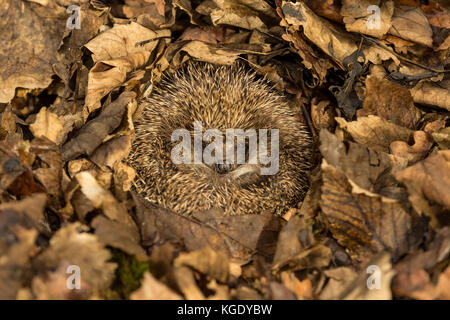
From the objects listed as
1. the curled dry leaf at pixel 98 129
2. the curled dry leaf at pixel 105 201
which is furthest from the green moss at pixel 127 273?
the curled dry leaf at pixel 98 129

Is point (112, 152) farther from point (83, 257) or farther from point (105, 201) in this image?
point (83, 257)

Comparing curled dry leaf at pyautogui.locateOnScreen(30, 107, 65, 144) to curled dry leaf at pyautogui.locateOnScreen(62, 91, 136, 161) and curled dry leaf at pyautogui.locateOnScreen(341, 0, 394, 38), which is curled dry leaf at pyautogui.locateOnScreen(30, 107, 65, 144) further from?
curled dry leaf at pyautogui.locateOnScreen(341, 0, 394, 38)

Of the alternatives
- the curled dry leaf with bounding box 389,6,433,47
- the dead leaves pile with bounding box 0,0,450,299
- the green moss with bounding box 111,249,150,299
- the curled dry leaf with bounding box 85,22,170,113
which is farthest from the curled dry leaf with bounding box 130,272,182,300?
the curled dry leaf with bounding box 389,6,433,47

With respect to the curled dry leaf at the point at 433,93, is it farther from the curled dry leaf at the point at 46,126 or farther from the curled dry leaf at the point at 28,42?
the curled dry leaf at the point at 28,42

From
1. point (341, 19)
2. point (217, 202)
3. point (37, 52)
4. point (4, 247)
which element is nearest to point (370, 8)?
point (341, 19)

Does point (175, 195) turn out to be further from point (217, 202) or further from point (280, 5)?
point (280, 5)

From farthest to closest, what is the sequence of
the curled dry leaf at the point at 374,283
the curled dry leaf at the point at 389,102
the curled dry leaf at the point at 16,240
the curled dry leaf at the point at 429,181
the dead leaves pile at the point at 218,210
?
the curled dry leaf at the point at 389,102 < the curled dry leaf at the point at 429,181 < the dead leaves pile at the point at 218,210 < the curled dry leaf at the point at 374,283 < the curled dry leaf at the point at 16,240

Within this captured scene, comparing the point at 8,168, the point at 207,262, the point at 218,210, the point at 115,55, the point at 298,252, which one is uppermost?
the point at 115,55

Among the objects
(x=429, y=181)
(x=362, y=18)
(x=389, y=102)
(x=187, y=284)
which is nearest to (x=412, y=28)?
(x=362, y=18)
